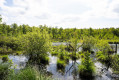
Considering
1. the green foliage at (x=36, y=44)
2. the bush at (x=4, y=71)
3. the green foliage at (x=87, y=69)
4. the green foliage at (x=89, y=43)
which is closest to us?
the bush at (x=4, y=71)

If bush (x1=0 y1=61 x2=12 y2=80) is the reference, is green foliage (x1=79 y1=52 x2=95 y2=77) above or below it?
below

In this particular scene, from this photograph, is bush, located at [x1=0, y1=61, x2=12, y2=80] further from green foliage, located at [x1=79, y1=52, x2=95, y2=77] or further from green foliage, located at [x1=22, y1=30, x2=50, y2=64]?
green foliage, located at [x1=79, y1=52, x2=95, y2=77]

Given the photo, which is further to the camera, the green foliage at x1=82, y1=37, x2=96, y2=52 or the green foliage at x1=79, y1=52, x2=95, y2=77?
the green foliage at x1=82, y1=37, x2=96, y2=52

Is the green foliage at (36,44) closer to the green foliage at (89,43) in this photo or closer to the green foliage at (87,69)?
the green foliage at (87,69)

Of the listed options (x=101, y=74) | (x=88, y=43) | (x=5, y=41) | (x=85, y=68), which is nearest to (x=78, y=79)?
(x=85, y=68)

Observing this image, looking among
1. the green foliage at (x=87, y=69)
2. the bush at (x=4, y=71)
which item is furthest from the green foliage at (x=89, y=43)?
the bush at (x=4, y=71)

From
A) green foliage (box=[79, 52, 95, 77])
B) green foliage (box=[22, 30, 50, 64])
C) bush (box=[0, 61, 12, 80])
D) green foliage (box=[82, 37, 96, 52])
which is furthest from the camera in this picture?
green foliage (box=[82, 37, 96, 52])

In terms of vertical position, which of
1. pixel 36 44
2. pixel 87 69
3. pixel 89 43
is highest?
pixel 36 44

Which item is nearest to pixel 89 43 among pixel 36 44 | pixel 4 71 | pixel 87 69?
pixel 87 69

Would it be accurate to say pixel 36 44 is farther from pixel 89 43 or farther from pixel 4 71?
pixel 89 43

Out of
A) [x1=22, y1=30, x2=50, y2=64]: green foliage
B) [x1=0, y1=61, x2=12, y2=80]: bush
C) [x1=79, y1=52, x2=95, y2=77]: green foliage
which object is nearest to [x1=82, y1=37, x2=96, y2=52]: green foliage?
[x1=22, y1=30, x2=50, y2=64]: green foliage

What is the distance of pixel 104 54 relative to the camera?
16.2 m

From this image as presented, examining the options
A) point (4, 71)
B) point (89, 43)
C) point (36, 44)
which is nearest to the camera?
point (4, 71)

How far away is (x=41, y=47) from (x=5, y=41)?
17.1 m
